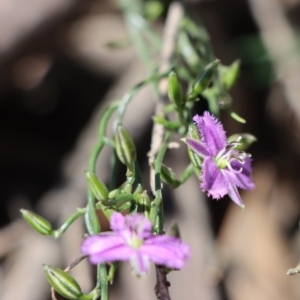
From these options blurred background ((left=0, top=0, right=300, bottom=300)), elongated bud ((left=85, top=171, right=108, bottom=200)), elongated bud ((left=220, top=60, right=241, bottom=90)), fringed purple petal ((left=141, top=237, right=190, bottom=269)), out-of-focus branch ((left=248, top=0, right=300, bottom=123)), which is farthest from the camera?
out-of-focus branch ((left=248, top=0, right=300, bottom=123))

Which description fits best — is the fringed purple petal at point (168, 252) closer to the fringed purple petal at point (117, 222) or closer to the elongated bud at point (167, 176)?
the fringed purple petal at point (117, 222)

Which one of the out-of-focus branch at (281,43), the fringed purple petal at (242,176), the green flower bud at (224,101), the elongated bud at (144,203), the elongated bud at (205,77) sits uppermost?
the elongated bud at (205,77)

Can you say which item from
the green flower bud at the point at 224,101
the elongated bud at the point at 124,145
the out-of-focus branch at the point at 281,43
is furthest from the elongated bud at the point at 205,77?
the out-of-focus branch at the point at 281,43

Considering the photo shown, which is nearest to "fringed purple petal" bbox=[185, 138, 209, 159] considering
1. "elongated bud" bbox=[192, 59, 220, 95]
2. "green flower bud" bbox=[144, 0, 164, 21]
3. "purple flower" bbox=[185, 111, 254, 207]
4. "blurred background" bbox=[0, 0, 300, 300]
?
"purple flower" bbox=[185, 111, 254, 207]

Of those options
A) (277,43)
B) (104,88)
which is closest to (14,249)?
(104,88)

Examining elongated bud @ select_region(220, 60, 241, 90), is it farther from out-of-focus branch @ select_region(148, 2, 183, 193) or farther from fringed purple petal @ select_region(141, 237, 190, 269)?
fringed purple petal @ select_region(141, 237, 190, 269)

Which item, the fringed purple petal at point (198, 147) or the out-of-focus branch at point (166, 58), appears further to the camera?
the out-of-focus branch at point (166, 58)

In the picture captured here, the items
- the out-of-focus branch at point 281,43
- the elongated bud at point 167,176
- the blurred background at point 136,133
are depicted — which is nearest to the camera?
the elongated bud at point 167,176

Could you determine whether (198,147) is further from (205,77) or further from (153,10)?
(153,10)
